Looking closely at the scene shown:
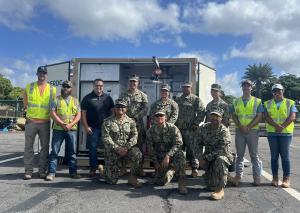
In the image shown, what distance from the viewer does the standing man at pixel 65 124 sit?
22.9 ft

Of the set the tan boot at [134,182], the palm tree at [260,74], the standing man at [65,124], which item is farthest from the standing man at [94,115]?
the palm tree at [260,74]

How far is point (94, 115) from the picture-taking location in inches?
290

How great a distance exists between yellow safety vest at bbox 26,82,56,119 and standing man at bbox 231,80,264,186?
374cm

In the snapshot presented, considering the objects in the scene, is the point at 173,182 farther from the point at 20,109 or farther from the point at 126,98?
the point at 20,109

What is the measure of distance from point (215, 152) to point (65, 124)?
9.63 feet

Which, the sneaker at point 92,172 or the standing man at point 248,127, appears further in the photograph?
the sneaker at point 92,172

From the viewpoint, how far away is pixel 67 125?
6973 millimetres

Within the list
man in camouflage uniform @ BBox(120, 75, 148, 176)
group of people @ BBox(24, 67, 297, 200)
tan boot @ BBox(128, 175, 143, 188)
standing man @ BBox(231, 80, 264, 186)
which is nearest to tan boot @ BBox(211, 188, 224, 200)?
group of people @ BBox(24, 67, 297, 200)

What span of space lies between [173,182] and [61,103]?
269cm

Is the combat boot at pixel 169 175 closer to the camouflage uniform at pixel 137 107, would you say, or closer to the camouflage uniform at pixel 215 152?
the camouflage uniform at pixel 215 152

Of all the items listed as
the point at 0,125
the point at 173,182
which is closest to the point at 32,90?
the point at 173,182

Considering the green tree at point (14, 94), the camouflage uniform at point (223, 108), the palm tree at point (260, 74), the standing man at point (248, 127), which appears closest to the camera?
the standing man at point (248, 127)

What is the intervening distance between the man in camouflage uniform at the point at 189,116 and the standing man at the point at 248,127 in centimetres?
81

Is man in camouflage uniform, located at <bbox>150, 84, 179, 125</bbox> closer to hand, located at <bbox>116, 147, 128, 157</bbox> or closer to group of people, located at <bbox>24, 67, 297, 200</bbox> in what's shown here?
group of people, located at <bbox>24, 67, 297, 200</bbox>
